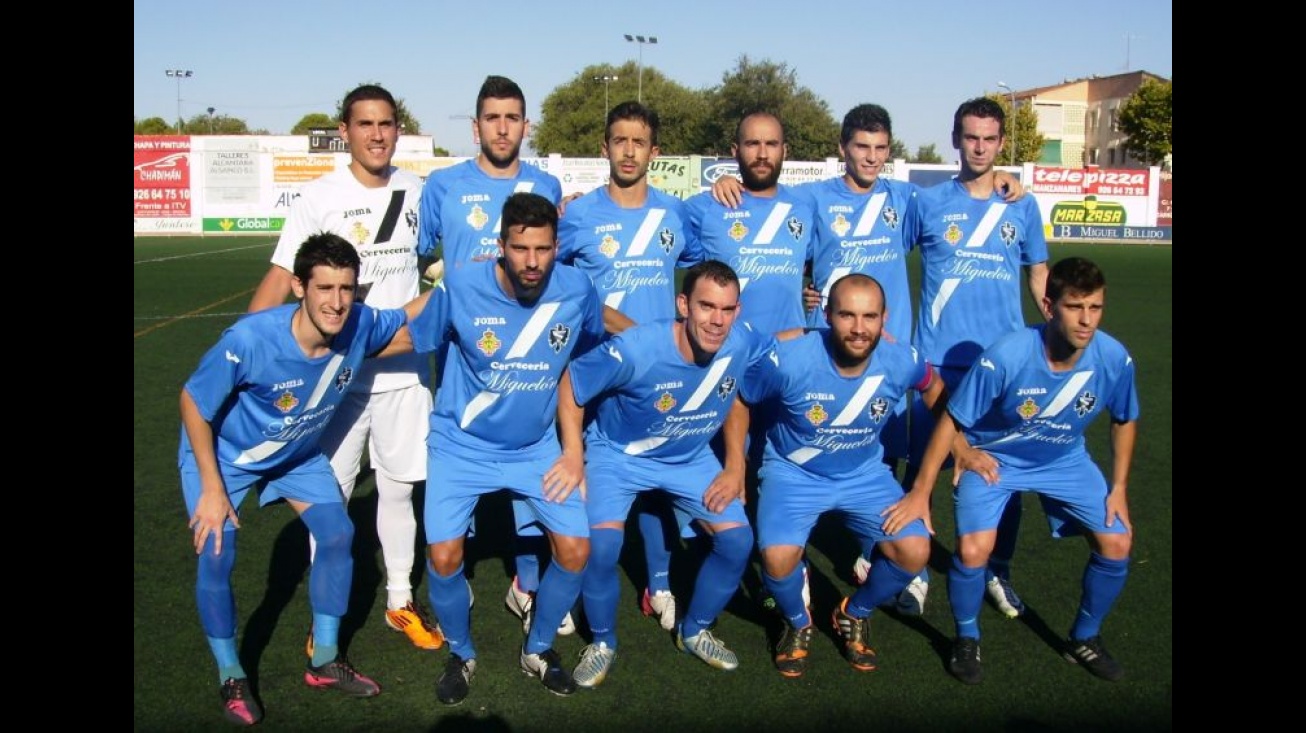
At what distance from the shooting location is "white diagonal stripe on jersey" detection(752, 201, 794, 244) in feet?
17.2

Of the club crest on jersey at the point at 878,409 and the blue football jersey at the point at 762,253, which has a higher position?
the blue football jersey at the point at 762,253

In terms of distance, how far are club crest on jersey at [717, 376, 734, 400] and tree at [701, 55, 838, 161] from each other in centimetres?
6177

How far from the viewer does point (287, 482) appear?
427cm

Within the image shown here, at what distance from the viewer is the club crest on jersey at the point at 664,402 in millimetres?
4496

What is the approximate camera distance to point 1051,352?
4480 mm

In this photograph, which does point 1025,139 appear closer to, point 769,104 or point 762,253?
point 769,104

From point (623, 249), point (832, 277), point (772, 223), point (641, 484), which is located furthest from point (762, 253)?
point (641, 484)

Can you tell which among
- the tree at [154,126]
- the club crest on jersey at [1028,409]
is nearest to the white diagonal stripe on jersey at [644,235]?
the club crest on jersey at [1028,409]

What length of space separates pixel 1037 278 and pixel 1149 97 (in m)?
51.1

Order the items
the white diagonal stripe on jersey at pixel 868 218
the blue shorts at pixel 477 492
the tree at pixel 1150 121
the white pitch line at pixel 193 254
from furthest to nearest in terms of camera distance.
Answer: the tree at pixel 1150 121 < the white pitch line at pixel 193 254 < the white diagonal stripe on jersey at pixel 868 218 < the blue shorts at pixel 477 492

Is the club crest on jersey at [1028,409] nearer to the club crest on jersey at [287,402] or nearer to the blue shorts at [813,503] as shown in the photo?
the blue shorts at [813,503]

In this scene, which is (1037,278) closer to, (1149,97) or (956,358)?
(956,358)

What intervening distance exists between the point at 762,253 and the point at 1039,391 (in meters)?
1.45
